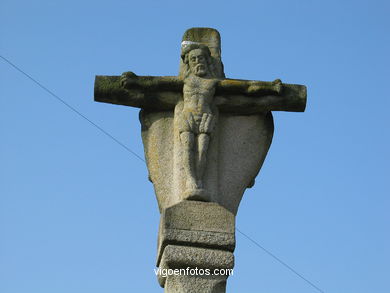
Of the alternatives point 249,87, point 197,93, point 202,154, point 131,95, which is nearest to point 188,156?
point 202,154

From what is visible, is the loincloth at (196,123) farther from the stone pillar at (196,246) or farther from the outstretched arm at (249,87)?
the stone pillar at (196,246)

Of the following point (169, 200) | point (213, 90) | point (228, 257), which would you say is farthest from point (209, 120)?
point (228, 257)

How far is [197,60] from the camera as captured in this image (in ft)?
25.1

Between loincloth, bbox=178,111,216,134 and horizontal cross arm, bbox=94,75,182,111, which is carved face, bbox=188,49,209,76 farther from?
loincloth, bbox=178,111,216,134

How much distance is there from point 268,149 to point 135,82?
133cm

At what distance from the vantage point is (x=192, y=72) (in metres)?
7.65

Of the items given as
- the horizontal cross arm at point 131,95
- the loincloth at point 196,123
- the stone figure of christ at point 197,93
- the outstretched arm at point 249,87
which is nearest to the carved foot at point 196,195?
the stone figure of christ at point 197,93

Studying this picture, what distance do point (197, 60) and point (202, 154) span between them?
90 cm

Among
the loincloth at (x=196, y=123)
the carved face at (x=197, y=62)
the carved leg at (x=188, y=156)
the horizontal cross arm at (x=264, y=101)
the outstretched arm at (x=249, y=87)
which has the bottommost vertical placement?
the carved leg at (x=188, y=156)

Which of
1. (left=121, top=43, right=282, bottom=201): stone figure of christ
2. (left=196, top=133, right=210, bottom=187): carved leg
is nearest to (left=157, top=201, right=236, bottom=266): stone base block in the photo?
(left=121, top=43, right=282, bottom=201): stone figure of christ

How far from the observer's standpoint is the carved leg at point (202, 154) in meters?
7.30

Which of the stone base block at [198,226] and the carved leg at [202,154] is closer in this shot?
the stone base block at [198,226]

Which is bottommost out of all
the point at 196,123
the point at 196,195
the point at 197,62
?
the point at 196,195

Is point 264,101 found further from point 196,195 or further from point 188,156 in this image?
point 196,195
